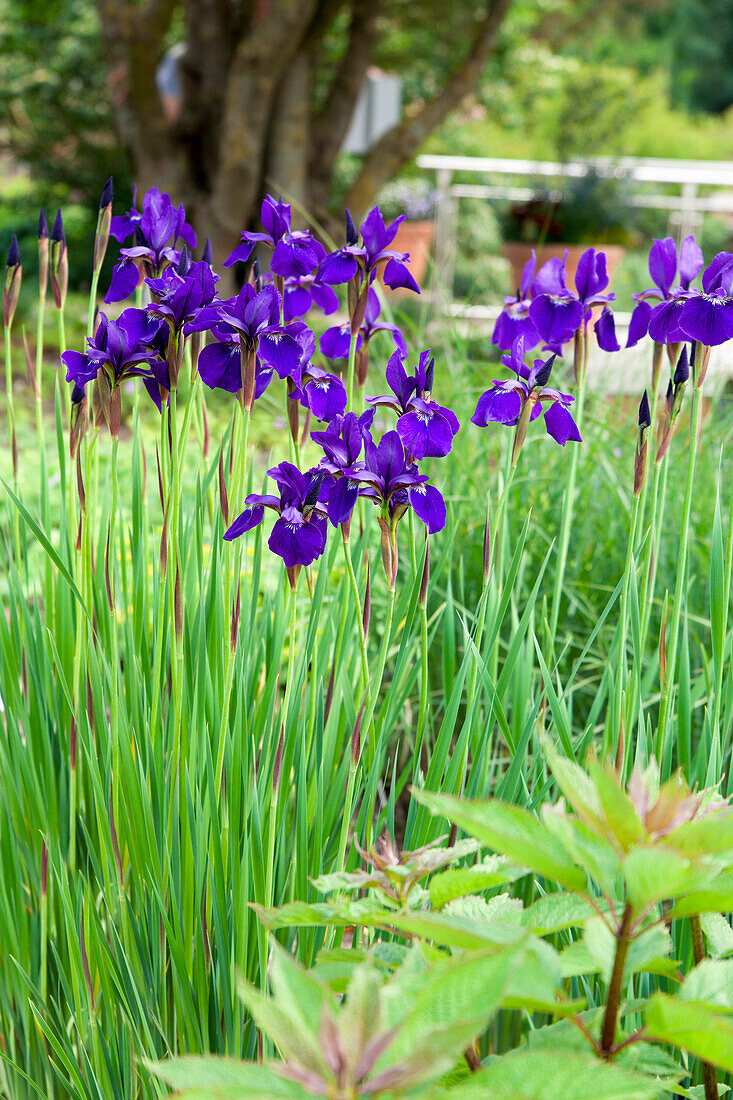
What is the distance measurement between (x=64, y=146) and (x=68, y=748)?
33.9ft

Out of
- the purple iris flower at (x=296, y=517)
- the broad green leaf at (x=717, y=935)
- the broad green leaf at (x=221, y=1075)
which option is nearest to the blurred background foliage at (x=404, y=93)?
the purple iris flower at (x=296, y=517)

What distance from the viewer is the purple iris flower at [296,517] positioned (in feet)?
2.77

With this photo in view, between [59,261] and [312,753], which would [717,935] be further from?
[59,261]

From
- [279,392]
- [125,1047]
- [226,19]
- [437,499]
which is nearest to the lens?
→ [437,499]

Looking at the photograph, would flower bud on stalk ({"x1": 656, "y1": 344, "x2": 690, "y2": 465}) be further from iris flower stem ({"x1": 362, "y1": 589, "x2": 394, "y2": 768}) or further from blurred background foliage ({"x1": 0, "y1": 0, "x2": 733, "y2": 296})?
blurred background foliage ({"x1": 0, "y1": 0, "x2": 733, "y2": 296})

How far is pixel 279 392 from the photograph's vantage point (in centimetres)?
376

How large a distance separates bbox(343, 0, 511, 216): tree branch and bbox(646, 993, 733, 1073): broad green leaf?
669 centimetres

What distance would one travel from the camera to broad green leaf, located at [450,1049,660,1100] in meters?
0.45

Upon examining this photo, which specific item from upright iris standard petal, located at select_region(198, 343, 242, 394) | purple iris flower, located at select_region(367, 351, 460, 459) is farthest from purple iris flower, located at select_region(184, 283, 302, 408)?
purple iris flower, located at select_region(367, 351, 460, 459)

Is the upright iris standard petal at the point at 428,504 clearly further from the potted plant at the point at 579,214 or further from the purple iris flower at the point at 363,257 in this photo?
the potted plant at the point at 579,214

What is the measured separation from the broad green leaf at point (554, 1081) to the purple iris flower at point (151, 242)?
2.70ft

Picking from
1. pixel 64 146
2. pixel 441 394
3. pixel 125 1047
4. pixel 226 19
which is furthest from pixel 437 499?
pixel 64 146

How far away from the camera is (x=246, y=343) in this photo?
2.96 ft

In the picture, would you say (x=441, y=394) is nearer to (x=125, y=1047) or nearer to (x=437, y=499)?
(x=437, y=499)
